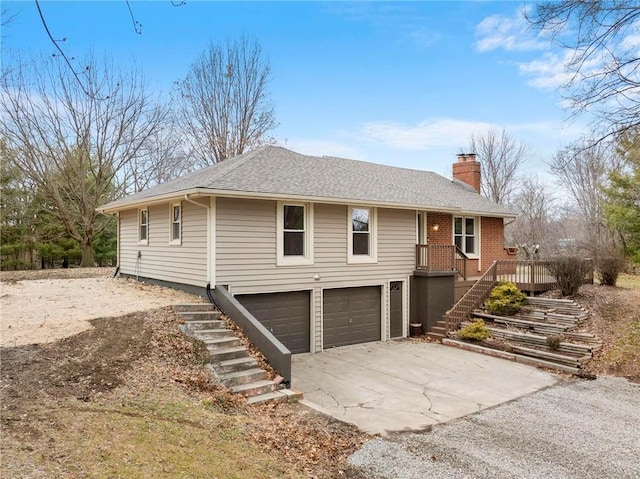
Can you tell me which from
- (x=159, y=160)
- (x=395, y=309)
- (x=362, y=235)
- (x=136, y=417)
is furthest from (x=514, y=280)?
(x=159, y=160)

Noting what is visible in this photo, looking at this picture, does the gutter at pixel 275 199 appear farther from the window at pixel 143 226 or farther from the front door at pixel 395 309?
the front door at pixel 395 309

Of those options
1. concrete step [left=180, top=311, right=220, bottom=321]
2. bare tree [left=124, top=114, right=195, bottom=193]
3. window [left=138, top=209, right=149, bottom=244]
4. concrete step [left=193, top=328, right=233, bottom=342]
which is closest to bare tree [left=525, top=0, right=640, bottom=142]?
concrete step [left=193, top=328, right=233, bottom=342]

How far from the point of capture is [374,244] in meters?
13.3

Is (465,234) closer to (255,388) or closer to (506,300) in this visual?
(506,300)

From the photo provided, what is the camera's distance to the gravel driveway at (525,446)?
5.36m

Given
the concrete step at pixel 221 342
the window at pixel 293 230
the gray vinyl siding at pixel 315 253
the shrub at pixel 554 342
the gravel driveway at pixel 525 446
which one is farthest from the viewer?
the window at pixel 293 230

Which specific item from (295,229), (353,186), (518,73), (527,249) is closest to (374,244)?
(353,186)

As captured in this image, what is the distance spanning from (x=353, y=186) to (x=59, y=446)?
35.0 feet

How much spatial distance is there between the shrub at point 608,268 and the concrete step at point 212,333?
14.6 meters

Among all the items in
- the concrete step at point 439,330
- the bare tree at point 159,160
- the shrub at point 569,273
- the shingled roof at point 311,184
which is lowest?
the concrete step at point 439,330

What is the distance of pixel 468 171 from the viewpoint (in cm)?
2081

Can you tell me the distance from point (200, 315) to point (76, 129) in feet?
58.2

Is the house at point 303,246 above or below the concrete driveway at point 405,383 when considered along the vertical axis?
above

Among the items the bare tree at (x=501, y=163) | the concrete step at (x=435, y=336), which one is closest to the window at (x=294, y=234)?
the concrete step at (x=435, y=336)
